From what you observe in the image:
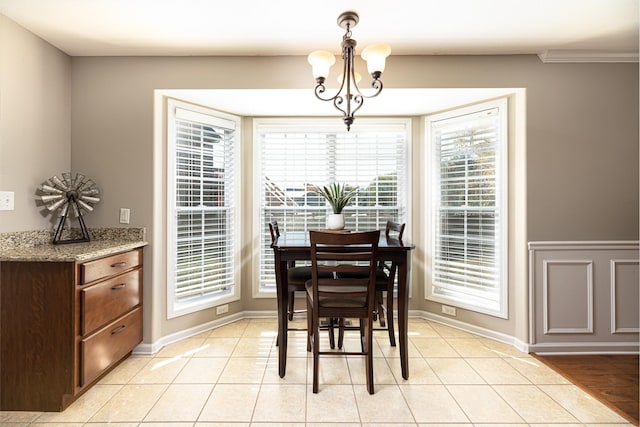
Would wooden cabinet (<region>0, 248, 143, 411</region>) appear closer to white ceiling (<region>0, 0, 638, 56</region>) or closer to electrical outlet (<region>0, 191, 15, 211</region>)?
electrical outlet (<region>0, 191, 15, 211</region>)

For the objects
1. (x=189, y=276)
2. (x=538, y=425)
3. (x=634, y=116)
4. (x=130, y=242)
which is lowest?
(x=538, y=425)

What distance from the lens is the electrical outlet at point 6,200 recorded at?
6.95ft

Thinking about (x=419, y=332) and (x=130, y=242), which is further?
(x=419, y=332)

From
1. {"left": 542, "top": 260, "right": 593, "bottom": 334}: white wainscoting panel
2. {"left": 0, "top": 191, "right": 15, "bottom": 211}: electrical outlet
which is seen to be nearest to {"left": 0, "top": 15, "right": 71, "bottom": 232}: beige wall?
{"left": 0, "top": 191, "right": 15, "bottom": 211}: electrical outlet

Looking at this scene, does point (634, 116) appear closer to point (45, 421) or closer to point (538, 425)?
point (538, 425)

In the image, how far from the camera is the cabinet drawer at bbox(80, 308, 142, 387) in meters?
2.02

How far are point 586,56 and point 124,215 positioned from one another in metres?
4.00

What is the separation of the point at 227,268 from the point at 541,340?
2.88 m

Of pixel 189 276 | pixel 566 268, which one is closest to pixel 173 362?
pixel 189 276

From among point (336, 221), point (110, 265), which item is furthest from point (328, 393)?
point (110, 265)

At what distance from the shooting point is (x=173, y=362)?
2.53 m

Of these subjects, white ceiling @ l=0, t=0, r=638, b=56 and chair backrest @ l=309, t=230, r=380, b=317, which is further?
white ceiling @ l=0, t=0, r=638, b=56

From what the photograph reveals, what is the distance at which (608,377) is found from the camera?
2.33 m

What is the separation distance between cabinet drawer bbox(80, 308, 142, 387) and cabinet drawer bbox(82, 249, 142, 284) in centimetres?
36
